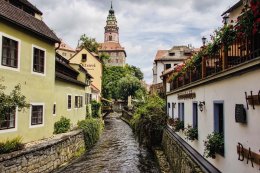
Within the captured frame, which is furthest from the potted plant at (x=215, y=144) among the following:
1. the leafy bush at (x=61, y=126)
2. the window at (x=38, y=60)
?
the leafy bush at (x=61, y=126)

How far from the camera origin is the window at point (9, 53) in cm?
1398

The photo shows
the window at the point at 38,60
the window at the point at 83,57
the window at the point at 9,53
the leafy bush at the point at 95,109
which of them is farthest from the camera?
the window at the point at 83,57

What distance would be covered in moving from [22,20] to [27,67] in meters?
2.57

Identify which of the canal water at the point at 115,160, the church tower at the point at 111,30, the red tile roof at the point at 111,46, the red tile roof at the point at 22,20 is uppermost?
the church tower at the point at 111,30

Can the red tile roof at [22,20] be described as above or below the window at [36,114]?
above

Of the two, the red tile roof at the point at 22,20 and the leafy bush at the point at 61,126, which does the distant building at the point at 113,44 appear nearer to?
the leafy bush at the point at 61,126

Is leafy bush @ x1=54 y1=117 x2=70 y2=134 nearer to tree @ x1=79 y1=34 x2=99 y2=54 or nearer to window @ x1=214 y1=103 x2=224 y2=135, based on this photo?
window @ x1=214 y1=103 x2=224 y2=135

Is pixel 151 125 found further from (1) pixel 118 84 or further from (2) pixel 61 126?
(1) pixel 118 84

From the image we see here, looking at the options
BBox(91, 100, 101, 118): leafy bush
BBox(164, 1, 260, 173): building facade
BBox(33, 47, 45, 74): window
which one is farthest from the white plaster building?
BBox(164, 1, 260, 173): building facade

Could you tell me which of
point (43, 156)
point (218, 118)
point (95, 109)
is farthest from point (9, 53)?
point (95, 109)

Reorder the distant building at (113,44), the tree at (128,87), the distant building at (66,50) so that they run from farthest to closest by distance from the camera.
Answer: the distant building at (113,44)
the distant building at (66,50)
the tree at (128,87)

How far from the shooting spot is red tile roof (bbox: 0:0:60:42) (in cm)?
1411

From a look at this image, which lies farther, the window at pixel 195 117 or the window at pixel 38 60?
the window at pixel 38 60

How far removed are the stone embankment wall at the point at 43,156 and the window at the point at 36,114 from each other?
4.88 feet
